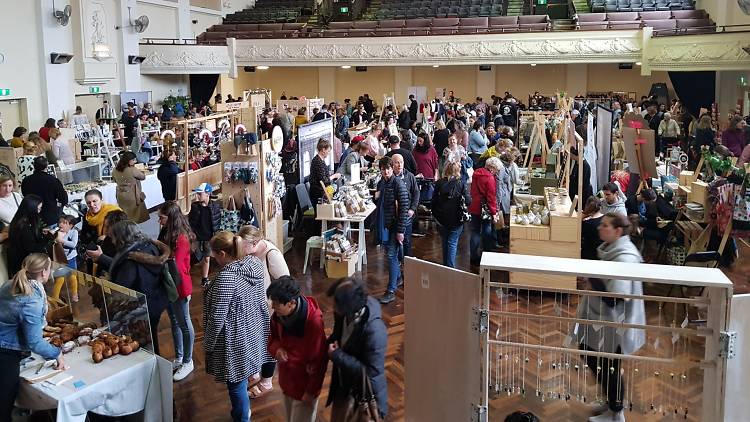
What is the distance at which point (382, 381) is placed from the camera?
10.7 feet

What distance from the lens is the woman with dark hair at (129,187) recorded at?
24.2 feet

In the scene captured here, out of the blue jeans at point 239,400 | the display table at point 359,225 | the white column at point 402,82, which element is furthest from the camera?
the white column at point 402,82

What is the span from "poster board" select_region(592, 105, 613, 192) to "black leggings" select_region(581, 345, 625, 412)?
15.2 feet

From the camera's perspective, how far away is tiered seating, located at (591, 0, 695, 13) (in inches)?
780

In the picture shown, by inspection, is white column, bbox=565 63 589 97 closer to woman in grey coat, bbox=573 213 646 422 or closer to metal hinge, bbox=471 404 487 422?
woman in grey coat, bbox=573 213 646 422

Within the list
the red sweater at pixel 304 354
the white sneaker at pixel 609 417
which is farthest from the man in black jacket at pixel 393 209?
the red sweater at pixel 304 354

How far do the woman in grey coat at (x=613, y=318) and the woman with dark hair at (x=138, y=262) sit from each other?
2.71 metres

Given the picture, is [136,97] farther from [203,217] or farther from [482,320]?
[482,320]

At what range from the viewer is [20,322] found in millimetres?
3752

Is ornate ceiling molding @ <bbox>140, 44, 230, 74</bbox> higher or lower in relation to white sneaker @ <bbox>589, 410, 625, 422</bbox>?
higher

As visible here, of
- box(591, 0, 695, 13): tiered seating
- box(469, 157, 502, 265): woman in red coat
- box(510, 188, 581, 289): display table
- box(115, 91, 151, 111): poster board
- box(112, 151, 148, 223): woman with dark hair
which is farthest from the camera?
box(591, 0, 695, 13): tiered seating

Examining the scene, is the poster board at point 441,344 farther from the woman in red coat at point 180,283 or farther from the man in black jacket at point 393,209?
the man in black jacket at point 393,209

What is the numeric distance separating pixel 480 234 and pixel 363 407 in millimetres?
4559

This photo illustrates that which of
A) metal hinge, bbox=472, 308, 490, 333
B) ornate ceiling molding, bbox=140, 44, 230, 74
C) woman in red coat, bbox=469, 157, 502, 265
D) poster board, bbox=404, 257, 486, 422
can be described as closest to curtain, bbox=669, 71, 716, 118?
woman in red coat, bbox=469, 157, 502, 265
